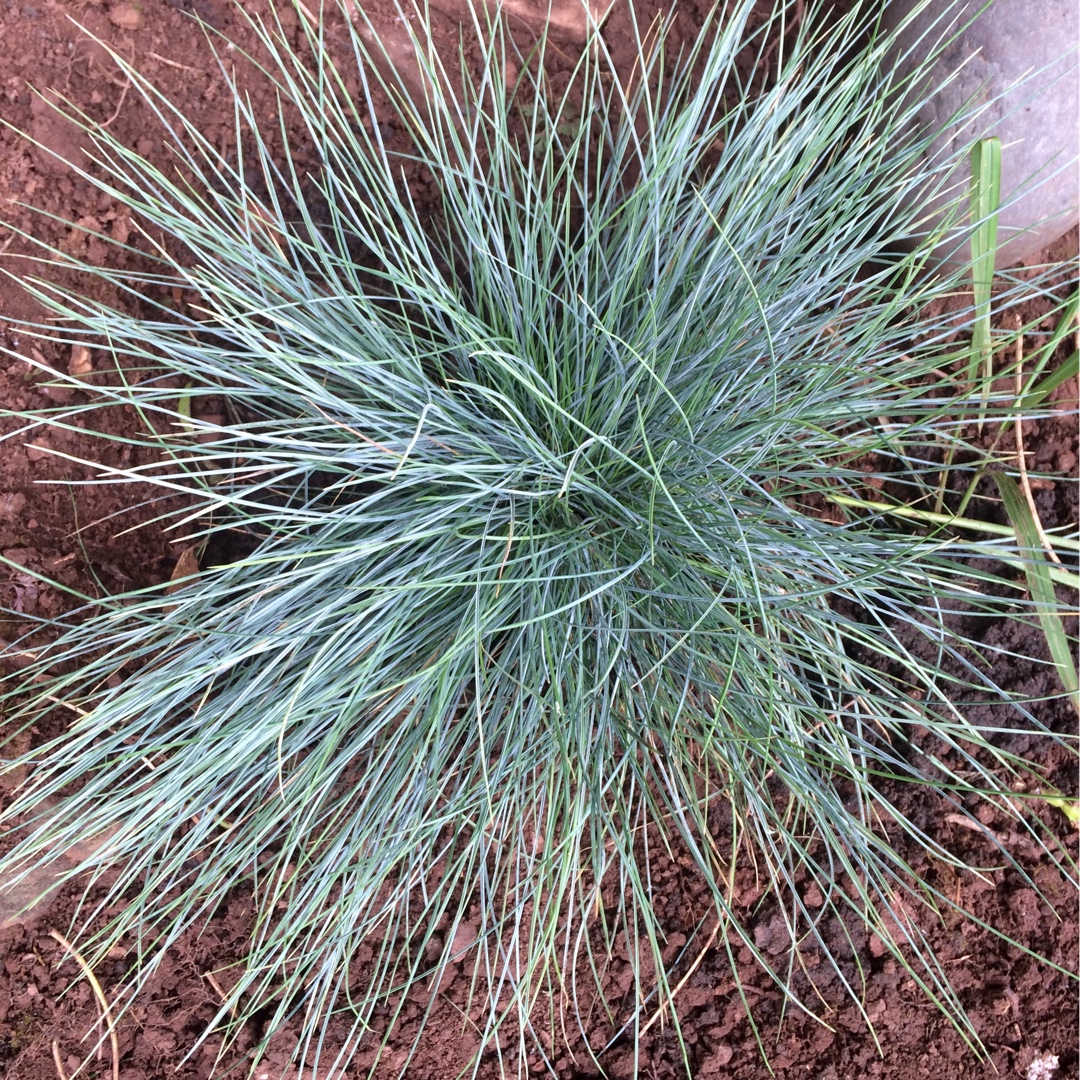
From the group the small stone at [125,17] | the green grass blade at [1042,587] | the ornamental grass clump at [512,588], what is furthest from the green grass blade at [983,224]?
the small stone at [125,17]

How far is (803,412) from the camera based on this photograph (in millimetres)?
1229

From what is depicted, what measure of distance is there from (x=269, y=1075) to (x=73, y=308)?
128cm

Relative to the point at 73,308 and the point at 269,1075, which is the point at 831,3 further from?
the point at 269,1075

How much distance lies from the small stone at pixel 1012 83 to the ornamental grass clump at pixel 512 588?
238 mm

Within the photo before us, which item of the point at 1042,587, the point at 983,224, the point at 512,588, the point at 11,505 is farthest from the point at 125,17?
the point at 1042,587

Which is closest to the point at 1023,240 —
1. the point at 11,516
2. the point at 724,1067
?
the point at 724,1067

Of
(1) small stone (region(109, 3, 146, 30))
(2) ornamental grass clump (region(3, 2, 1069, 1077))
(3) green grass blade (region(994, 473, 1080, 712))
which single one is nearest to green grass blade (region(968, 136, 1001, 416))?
(2) ornamental grass clump (region(3, 2, 1069, 1077))

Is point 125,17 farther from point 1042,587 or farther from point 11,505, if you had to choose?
point 1042,587

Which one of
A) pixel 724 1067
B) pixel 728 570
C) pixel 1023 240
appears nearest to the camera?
pixel 728 570

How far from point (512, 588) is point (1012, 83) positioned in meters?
1.27

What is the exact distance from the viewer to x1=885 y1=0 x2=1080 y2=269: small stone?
148cm

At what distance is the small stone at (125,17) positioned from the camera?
58.9 inches

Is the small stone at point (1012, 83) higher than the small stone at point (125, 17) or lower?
lower

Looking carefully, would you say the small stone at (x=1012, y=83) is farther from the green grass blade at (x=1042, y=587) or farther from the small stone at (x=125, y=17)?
the small stone at (x=125, y=17)
